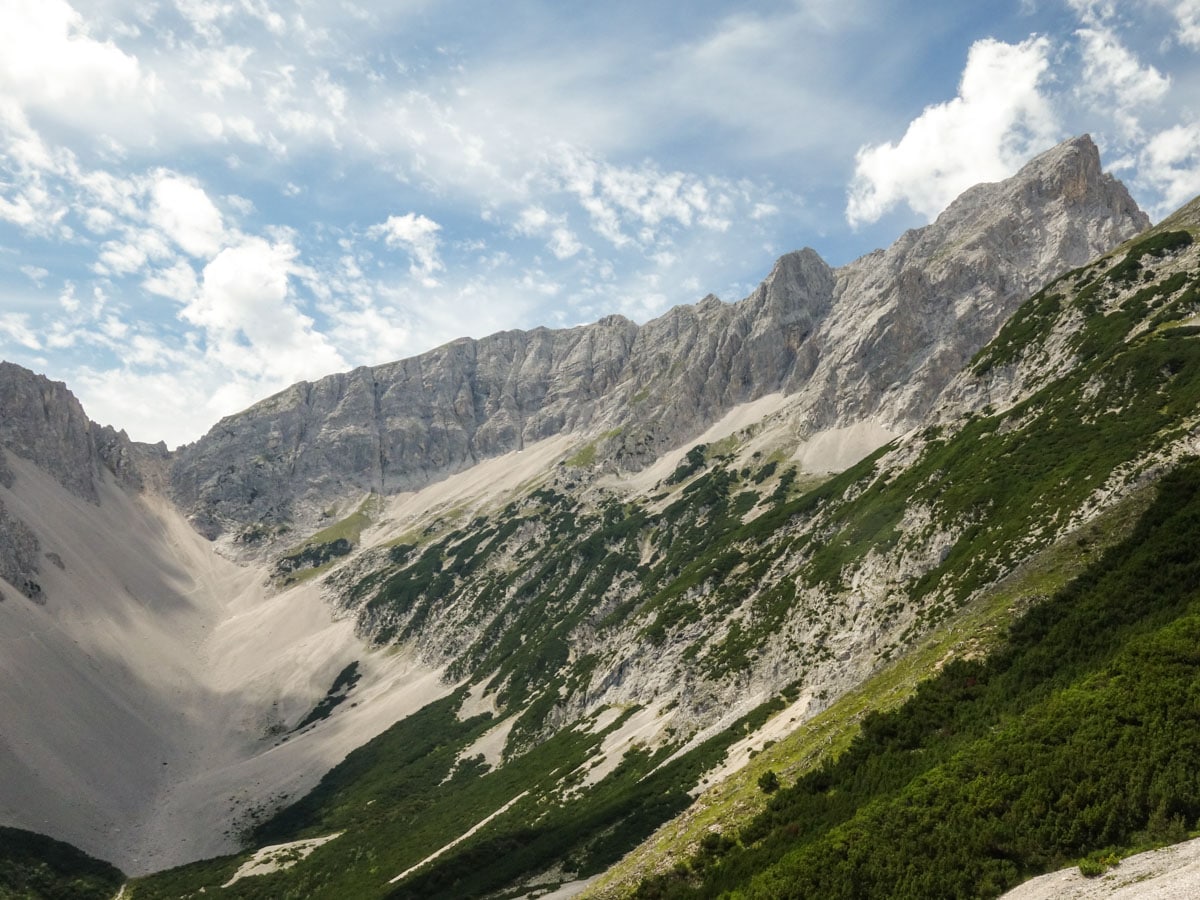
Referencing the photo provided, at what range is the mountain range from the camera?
28.9 metres

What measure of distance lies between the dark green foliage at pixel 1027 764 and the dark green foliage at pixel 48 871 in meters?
96.7

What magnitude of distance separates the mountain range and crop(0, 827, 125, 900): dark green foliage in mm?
1882

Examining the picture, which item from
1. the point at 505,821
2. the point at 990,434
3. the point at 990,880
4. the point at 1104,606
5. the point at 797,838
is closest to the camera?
the point at 990,880

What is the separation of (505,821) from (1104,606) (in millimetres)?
59014

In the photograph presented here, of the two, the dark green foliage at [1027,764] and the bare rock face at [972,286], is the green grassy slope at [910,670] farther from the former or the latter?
the bare rock face at [972,286]

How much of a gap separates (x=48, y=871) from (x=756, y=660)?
96.5 m

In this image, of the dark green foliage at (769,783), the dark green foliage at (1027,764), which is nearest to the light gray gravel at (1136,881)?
the dark green foliage at (1027,764)

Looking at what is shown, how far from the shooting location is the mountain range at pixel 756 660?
2891 cm

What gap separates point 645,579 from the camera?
135500 mm

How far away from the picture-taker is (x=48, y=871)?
90.8 m

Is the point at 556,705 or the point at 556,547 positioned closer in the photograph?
the point at 556,705

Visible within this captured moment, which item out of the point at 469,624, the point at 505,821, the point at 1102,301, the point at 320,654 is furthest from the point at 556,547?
the point at 1102,301

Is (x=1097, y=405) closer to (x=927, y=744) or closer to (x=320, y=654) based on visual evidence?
(x=927, y=744)

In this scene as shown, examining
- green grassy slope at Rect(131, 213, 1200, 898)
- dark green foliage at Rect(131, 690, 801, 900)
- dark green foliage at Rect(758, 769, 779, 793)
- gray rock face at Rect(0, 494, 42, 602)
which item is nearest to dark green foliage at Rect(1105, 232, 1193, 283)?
green grassy slope at Rect(131, 213, 1200, 898)
